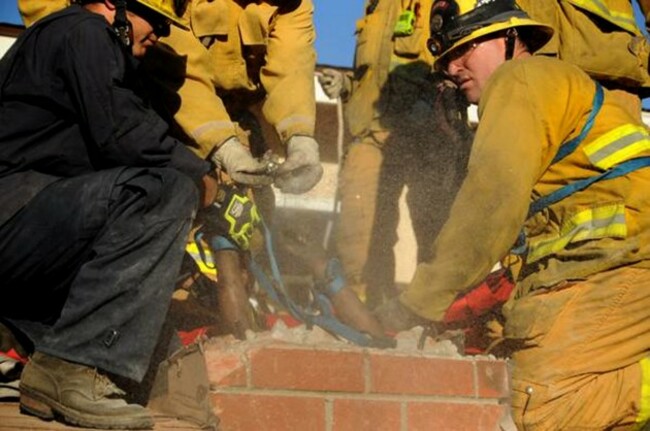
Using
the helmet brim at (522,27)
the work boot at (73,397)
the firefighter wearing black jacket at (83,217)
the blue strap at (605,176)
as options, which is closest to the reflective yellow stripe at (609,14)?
the helmet brim at (522,27)

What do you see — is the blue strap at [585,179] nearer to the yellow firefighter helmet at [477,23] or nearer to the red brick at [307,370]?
the yellow firefighter helmet at [477,23]

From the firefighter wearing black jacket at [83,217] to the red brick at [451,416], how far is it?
3.00 ft

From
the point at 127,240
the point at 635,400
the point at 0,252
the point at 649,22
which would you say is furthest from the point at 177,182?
the point at 649,22

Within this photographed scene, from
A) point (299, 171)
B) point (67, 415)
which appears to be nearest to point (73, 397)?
point (67, 415)

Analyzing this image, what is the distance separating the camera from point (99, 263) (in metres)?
2.75

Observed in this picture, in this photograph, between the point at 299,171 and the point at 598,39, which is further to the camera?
the point at 598,39

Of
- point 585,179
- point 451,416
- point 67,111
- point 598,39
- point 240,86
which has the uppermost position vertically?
point 598,39

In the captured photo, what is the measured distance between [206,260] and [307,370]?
0.98 m

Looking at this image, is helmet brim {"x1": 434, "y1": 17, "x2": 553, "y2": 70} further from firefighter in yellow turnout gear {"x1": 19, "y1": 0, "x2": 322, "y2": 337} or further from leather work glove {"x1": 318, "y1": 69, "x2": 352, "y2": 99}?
leather work glove {"x1": 318, "y1": 69, "x2": 352, "y2": 99}

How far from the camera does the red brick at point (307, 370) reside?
2900 mm

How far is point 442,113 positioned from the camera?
479 cm

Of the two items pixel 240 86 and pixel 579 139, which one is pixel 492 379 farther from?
pixel 240 86

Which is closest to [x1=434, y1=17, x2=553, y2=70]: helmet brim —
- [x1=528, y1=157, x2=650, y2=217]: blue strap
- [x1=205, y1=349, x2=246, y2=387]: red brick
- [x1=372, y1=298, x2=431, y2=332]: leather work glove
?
[x1=528, y1=157, x2=650, y2=217]: blue strap

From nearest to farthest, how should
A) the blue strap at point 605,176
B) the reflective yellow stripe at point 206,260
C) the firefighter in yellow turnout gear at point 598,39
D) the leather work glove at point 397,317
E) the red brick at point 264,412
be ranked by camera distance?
the red brick at point 264,412 < the blue strap at point 605,176 < the leather work glove at point 397,317 < the reflective yellow stripe at point 206,260 < the firefighter in yellow turnout gear at point 598,39
